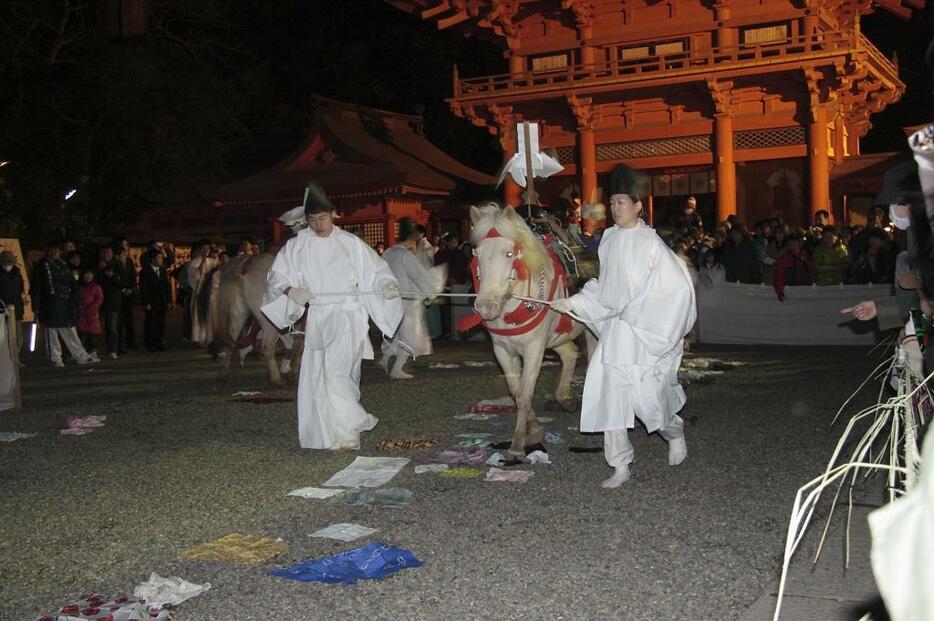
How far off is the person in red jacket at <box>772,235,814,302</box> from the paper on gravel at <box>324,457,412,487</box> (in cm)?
898

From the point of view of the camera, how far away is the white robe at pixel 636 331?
18.8 ft

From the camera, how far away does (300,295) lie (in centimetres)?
716

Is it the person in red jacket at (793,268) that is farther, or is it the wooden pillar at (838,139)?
the wooden pillar at (838,139)

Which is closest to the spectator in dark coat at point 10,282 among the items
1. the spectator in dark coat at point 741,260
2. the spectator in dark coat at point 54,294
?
the spectator in dark coat at point 54,294

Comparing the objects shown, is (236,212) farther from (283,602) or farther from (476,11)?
(283,602)

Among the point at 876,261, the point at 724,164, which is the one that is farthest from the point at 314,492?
the point at 724,164

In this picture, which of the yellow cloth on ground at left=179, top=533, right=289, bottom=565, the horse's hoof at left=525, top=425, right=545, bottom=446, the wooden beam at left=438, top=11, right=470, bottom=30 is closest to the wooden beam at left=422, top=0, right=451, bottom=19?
the wooden beam at left=438, top=11, right=470, bottom=30

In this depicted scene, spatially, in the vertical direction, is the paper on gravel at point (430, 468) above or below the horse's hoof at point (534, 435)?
below

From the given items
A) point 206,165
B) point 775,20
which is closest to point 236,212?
point 206,165

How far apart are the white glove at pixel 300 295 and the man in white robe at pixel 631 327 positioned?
7.16 feet

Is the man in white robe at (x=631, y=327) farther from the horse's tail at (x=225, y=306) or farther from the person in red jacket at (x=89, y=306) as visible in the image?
the person in red jacket at (x=89, y=306)

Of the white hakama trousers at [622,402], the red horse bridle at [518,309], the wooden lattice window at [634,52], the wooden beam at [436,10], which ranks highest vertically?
the wooden beam at [436,10]

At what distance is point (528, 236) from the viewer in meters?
6.86

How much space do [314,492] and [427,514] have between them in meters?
0.93
